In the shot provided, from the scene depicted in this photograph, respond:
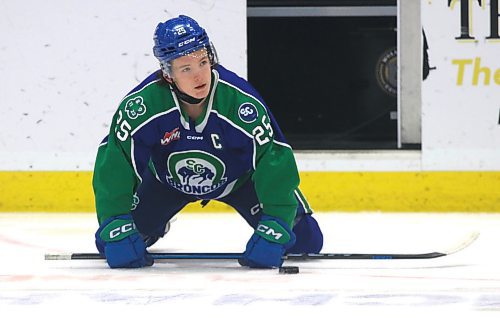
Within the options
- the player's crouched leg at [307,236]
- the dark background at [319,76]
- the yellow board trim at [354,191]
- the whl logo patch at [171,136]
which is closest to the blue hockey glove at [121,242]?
the whl logo patch at [171,136]

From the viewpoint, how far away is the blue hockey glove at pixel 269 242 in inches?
137

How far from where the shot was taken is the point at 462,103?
229 inches

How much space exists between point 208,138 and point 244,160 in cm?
14

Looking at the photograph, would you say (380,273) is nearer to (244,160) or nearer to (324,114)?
(244,160)

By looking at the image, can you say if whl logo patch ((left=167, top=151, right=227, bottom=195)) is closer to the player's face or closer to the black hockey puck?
the player's face

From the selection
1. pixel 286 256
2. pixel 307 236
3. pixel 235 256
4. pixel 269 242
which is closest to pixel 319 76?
pixel 307 236

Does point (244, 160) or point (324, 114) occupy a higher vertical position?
point (244, 160)

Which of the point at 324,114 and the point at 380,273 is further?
the point at 324,114

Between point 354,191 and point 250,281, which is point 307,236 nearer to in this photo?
point 250,281

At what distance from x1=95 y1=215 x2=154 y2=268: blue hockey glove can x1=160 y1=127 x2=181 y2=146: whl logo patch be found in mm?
255

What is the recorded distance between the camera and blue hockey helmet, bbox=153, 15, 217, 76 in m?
3.35

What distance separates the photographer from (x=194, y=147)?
3.52m

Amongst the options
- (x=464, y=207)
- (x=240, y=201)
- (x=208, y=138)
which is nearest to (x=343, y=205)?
(x=464, y=207)

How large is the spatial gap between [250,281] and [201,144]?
454 millimetres
